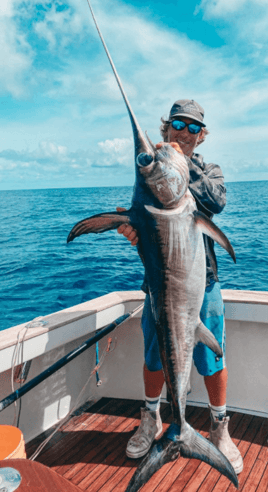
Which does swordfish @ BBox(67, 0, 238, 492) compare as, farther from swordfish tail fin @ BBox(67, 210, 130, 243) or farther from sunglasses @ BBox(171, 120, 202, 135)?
sunglasses @ BBox(171, 120, 202, 135)

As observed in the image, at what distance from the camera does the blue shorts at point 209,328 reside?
2400 mm

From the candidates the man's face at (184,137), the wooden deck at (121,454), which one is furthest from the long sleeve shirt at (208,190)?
the wooden deck at (121,454)

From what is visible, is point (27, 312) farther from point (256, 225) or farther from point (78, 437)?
point (256, 225)

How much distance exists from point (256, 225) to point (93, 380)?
62.7ft

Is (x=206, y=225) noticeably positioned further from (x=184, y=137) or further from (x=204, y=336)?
(x=184, y=137)

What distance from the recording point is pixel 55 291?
9469 millimetres

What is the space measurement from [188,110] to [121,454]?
236 cm

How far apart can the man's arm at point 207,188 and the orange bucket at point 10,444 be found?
152 centimetres

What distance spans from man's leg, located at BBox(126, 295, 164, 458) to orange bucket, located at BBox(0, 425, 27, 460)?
0.99 meters

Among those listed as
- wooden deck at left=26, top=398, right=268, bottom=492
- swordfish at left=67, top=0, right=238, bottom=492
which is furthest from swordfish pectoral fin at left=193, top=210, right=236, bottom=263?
wooden deck at left=26, top=398, right=268, bottom=492

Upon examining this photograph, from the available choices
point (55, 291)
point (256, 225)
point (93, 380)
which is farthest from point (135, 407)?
point (256, 225)

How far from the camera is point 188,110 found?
6.98 feet

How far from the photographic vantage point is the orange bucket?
1760mm

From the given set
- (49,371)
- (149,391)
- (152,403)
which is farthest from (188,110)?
(152,403)
